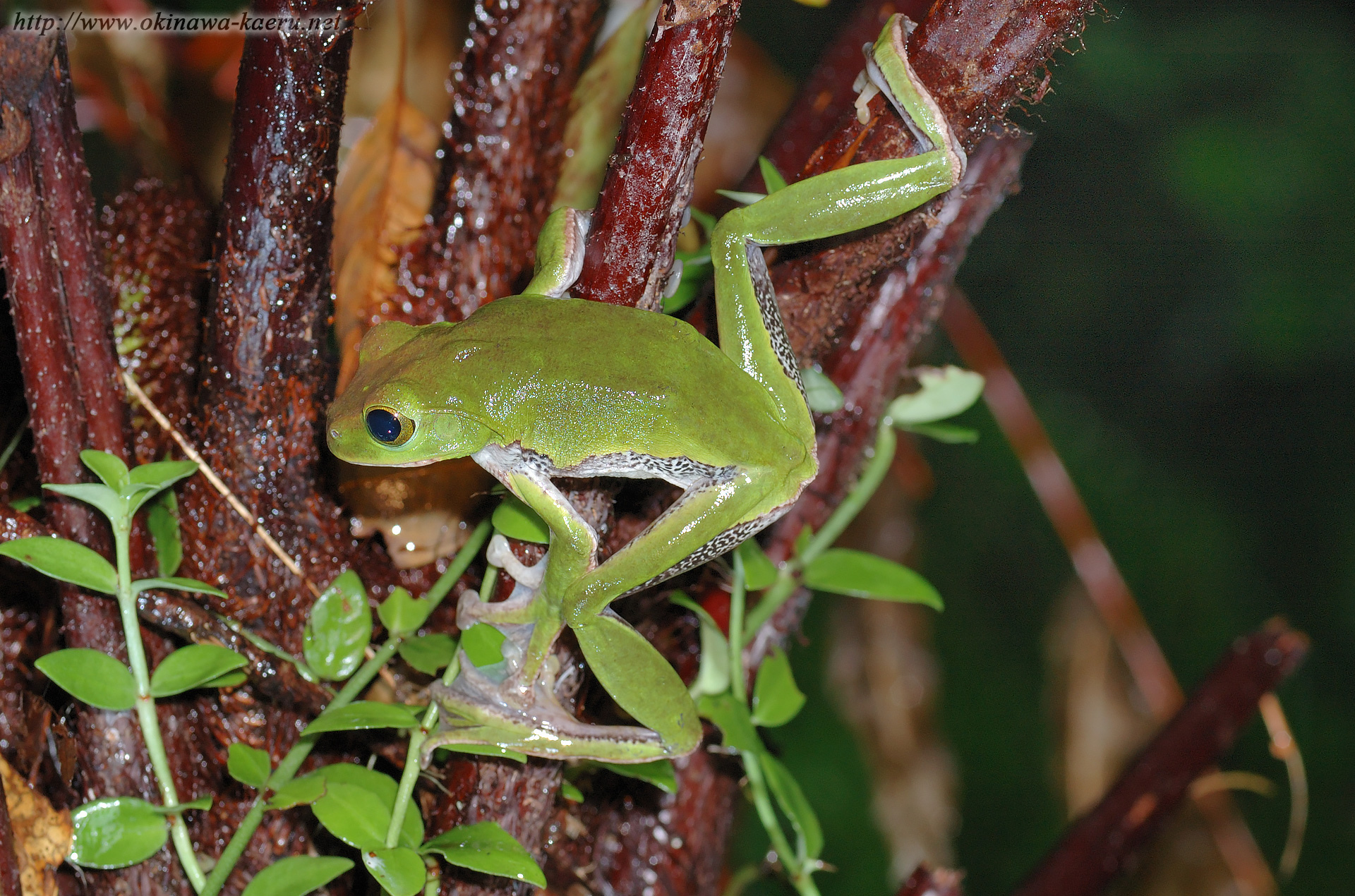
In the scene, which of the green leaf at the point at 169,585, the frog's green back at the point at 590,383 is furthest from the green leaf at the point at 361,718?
the frog's green back at the point at 590,383

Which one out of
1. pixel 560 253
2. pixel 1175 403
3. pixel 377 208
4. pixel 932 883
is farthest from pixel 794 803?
pixel 1175 403

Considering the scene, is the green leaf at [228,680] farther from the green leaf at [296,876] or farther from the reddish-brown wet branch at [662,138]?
the reddish-brown wet branch at [662,138]

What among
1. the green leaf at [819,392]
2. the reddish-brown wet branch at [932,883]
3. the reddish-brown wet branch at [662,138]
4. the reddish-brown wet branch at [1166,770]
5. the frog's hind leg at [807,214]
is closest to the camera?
the reddish-brown wet branch at [662,138]

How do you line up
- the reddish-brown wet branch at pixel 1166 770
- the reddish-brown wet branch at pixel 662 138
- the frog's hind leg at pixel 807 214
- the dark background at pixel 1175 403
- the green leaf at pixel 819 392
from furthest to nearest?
the dark background at pixel 1175 403, the reddish-brown wet branch at pixel 1166 770, the green leaf at pixel 819 392, the frog's hind leg at pixel 807 214, the reddish-brown wet branch at pixel 662 138

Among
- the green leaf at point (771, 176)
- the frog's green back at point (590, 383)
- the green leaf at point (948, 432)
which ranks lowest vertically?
the green leaf at point (948, 432)

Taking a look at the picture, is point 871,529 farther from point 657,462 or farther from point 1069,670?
point 657,462

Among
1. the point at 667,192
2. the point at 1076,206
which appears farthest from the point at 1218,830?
the point at 667,192

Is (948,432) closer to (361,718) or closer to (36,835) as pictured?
(361,718)
